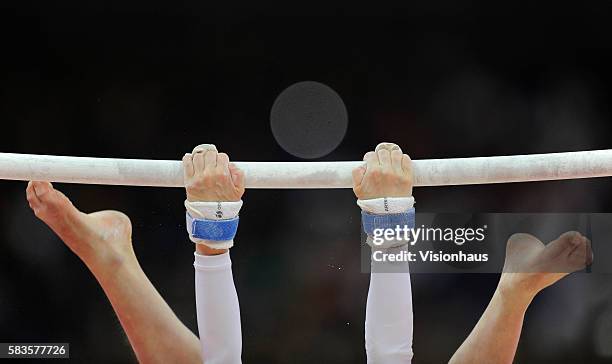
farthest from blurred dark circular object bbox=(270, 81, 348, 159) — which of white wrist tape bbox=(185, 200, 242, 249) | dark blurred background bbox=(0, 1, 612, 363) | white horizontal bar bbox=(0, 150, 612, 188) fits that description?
white wrist tape bbox=(185, 200, 242, 249)

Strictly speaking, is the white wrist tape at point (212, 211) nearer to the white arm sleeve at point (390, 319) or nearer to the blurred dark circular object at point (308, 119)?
the white arm sleeve at point (390, 319)

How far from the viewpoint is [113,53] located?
321cm

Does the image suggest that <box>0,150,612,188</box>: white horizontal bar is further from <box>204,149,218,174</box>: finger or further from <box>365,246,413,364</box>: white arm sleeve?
<box>365,246,413,364</box>: white arm sleeve

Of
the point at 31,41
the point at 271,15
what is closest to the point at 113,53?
the point at 31,41

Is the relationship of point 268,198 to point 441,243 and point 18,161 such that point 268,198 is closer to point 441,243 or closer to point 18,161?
point 441,243

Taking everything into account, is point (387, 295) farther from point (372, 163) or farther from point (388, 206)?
point (372, 163)

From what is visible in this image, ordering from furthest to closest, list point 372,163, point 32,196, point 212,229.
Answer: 1. point 32,196
2. point 372,163
3. point 212,229

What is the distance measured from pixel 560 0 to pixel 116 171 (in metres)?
2.36

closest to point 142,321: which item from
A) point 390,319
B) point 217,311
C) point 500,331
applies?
point 217,311

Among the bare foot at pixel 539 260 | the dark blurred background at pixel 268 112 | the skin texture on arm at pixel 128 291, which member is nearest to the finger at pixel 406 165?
the dark blurred background at pixel 268 112

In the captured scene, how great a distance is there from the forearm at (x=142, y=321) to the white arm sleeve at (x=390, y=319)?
1236mm

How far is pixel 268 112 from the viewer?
322cm

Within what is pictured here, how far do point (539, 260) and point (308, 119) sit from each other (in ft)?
4.53

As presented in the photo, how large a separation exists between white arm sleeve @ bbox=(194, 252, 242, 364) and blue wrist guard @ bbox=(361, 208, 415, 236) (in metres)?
0.55
